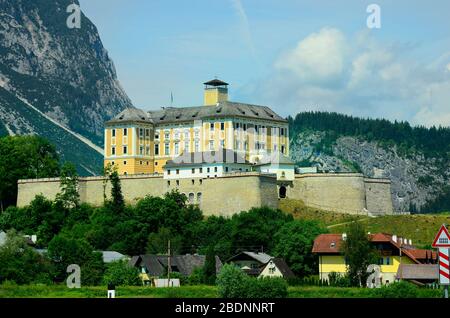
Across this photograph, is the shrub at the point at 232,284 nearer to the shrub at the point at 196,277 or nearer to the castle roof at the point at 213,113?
the shrub at the point at 196,277

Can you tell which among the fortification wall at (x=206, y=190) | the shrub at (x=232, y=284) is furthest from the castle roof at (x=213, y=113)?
the shrub at (x=232, y=284)

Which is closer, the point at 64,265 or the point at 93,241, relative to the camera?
the point at 64,265

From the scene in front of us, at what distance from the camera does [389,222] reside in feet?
296

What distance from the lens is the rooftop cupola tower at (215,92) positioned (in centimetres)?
10806

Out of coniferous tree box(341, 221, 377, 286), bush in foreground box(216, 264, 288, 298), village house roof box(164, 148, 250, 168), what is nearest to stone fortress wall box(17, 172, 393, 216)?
village house roof box(164, 148, 250, 168)

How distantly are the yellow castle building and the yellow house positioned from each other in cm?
2840

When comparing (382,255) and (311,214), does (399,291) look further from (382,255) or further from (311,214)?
(311,214)

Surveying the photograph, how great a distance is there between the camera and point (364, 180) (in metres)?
97.8

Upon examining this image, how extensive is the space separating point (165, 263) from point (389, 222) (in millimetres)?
22538

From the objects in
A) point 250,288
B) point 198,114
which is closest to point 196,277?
point 250,288

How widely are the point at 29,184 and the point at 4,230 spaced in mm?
7817
